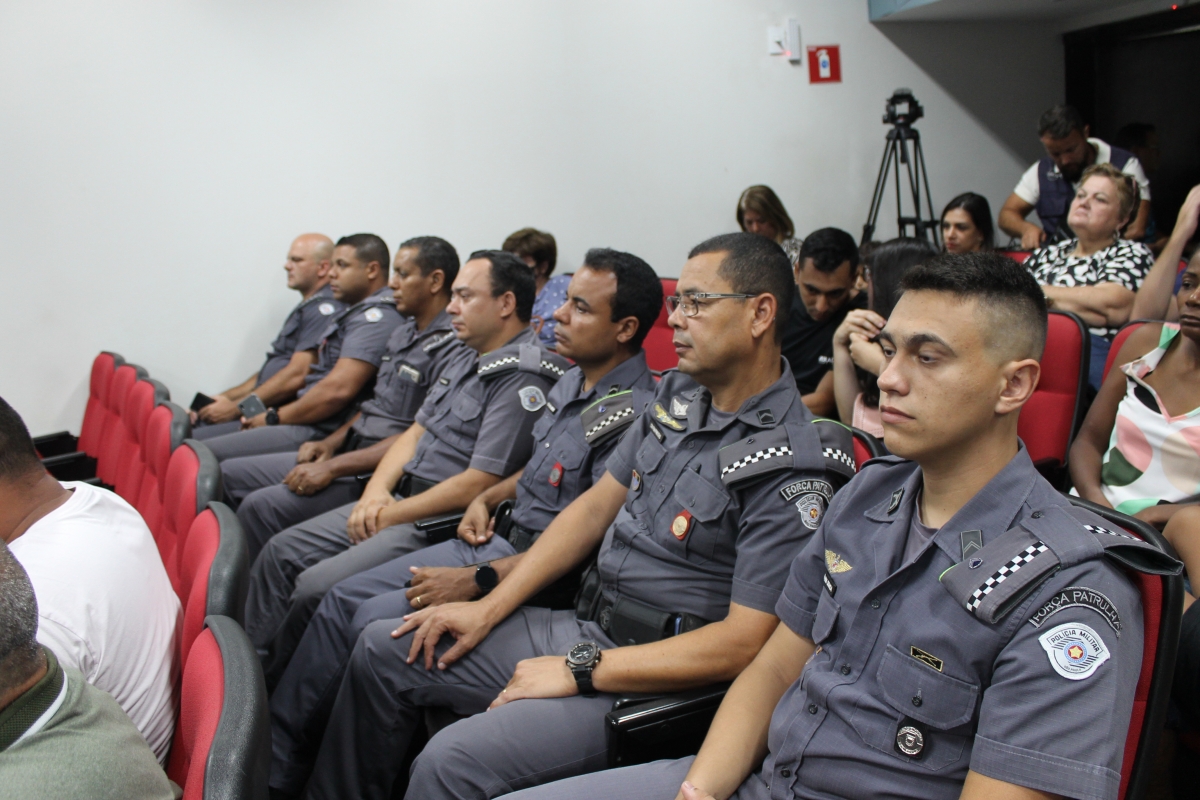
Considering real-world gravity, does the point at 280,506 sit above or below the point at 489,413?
below

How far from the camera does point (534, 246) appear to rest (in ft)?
13.6

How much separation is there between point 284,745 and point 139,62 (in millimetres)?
3237

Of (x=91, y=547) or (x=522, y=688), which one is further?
(x=522, y=688)

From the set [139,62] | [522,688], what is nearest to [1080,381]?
[522,688]

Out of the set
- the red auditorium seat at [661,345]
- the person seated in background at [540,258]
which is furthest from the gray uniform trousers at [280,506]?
the person seated in background at [540,258]

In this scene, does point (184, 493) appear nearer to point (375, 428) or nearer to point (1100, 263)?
point (375, 428)

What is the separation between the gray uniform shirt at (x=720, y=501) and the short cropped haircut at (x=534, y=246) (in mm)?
2525

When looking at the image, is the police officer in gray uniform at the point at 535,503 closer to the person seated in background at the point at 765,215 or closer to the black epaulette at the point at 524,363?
the black epaulette at the point at 524,363

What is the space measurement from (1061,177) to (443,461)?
9.66 ft

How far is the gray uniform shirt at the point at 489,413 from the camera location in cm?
239

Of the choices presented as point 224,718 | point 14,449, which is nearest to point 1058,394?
point 224,718

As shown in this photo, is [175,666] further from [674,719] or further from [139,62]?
[139,62]

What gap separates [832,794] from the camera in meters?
1.09

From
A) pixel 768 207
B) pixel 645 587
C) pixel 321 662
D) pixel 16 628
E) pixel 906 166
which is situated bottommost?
pixel 321 662
